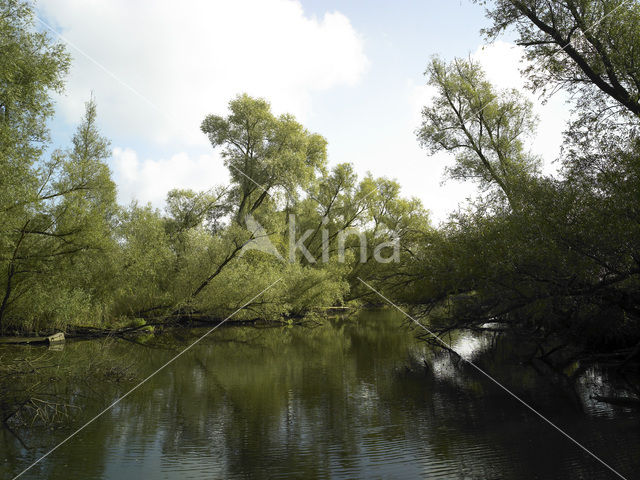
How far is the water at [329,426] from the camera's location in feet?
18.5

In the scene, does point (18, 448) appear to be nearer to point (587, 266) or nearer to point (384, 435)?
point (384, 435)

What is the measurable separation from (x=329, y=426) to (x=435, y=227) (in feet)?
30.4

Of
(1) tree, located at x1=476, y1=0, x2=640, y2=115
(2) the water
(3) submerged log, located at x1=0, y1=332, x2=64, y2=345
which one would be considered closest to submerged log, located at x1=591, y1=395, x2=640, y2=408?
(2) the water

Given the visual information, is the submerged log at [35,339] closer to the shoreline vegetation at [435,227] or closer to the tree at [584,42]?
the shoreline vegetation at [435,227]

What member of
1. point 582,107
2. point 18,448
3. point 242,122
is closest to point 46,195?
point 18,448

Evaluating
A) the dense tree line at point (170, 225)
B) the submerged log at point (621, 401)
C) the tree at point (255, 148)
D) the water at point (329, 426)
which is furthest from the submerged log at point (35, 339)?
the submerged log at point (621, 401)

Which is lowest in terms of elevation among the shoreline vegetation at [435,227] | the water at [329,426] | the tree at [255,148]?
the water at [329,426]

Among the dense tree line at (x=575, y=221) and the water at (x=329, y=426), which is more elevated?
the dense tree line at (x=575, y=221)

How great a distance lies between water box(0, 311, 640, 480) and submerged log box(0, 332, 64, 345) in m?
2.80

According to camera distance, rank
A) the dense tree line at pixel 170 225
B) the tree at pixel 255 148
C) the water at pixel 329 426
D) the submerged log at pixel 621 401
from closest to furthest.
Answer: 1. the water at pixel 329 426
2. the submerged log at pixel 621 401
3. the dense tree line at pixel 170 225
4. the tree at pixel 255 148

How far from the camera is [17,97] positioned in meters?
9.96

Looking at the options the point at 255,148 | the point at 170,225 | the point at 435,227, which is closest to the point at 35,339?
the point at 170,225

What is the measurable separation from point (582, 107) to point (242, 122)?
1868cm

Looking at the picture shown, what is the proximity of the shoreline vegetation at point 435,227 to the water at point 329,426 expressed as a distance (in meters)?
1.97
